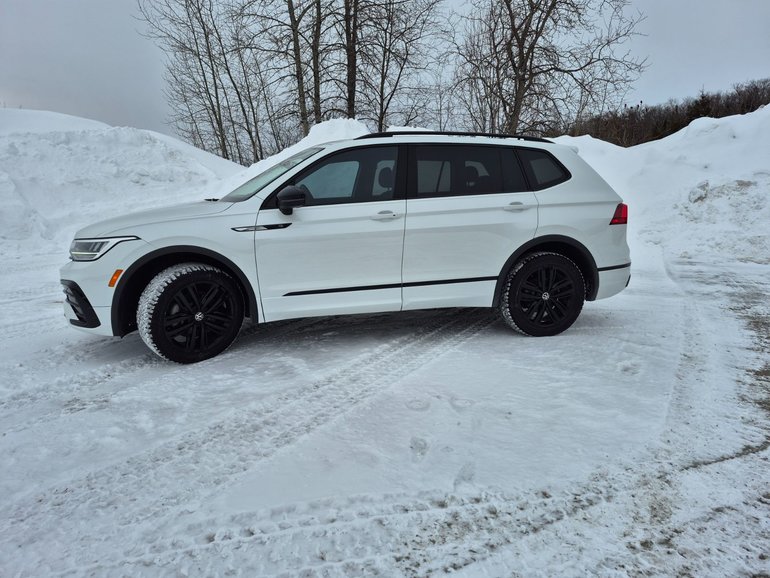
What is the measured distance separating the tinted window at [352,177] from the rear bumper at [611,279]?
7.02 ft

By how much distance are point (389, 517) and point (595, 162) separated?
42.9 ft

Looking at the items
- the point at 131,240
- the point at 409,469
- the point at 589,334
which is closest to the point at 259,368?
the point at 131,240

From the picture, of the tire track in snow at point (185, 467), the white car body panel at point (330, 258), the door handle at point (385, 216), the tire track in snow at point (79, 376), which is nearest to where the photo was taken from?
the tire track in snow at point (185, 467)

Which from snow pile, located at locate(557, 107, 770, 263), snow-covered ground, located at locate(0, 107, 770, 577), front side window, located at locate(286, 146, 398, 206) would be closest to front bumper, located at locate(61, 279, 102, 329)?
snow-covered ground, located at locate(0, 107, 770, 577)

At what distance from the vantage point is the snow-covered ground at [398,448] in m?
1.63

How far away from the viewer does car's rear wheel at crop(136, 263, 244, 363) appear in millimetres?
3328

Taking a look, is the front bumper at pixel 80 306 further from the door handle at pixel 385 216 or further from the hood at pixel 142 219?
the door handle at pixel 385 216

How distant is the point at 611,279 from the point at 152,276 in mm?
4057

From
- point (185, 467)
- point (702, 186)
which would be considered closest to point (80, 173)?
point (185, 467)

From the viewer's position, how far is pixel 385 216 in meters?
3.64

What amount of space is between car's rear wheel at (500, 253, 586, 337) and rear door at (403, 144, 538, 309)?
0.64ft

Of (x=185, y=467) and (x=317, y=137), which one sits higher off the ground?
(x=317, y=137)

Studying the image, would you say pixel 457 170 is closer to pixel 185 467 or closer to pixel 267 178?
pixel 267 178

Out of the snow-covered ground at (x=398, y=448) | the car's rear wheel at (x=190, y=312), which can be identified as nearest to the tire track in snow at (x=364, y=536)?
the snow-covered ground at (x=398, y=448)
